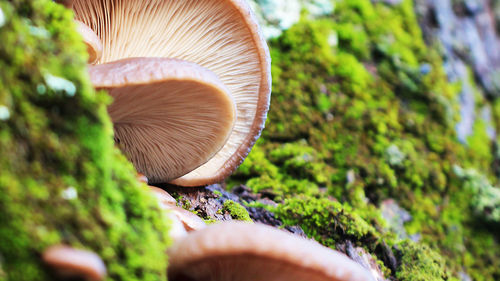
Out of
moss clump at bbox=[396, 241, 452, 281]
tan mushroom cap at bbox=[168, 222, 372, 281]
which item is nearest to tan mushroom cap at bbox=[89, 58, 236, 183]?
tan mushroom cap at bbox=[168, 222, 372, 281]

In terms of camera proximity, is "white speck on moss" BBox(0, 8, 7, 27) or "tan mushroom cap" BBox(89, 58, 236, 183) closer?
"white speck on moss" BBox(0, 8, 7, 27)

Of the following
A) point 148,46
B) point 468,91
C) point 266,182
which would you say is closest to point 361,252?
point 266,182

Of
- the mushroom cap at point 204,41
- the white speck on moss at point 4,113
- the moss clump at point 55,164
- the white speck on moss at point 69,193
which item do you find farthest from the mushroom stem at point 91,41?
the white speck on moss at point 69,193

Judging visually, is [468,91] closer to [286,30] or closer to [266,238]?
[286,30]

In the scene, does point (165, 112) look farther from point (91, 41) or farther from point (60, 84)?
point (60, 84)

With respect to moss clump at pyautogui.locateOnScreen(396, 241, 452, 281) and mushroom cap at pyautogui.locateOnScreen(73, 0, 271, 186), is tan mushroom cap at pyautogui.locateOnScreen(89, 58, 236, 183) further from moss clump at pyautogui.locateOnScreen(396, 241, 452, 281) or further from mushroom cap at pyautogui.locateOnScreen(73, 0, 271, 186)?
moss clump at pyautogui.locateOnScreen(396, 241, 452, 281)

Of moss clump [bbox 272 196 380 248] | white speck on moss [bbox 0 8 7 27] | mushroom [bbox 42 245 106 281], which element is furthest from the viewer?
moss clump [bbox 272 196 380 248]

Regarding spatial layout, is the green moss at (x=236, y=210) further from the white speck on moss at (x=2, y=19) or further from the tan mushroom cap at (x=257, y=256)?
the white speck on moss at (x=2, y=19)
